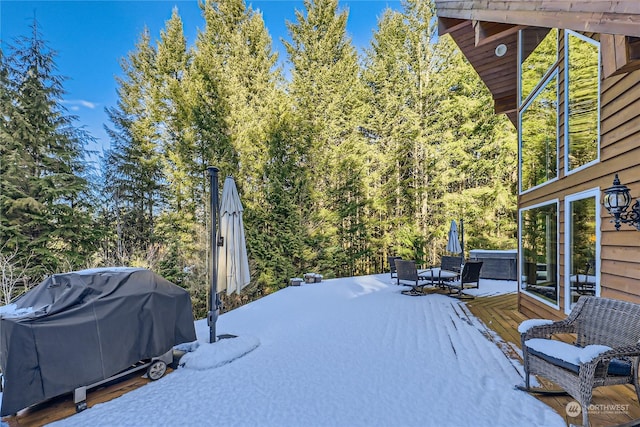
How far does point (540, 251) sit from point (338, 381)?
410cm

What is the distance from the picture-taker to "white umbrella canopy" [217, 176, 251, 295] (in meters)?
3.93

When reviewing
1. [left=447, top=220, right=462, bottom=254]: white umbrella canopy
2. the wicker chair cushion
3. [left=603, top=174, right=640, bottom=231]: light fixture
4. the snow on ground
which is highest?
[left=603, top=174, right=640, bottom=231]: light fixture

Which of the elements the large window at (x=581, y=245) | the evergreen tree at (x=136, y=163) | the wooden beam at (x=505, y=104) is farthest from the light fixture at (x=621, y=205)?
the evergreen tree at (x=136, y=163)

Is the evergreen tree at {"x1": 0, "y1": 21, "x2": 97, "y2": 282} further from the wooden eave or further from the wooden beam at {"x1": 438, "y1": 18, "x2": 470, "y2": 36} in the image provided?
the wooden eave

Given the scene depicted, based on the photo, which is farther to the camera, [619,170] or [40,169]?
[40,169]

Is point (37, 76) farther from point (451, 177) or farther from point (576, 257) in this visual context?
point (451, 177)

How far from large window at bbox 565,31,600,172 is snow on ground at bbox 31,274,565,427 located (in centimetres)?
265

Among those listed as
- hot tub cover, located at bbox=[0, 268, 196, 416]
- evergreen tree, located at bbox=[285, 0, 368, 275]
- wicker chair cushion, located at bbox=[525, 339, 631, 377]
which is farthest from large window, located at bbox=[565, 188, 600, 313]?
evergreen tree, located at bbox=[285, 0, 368, 275]

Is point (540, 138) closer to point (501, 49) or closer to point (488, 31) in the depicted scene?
point (501, 49)

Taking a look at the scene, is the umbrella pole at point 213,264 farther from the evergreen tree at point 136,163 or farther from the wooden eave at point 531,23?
the evergreen tree at point 136,163

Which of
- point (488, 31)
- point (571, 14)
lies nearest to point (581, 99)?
point (488, 31)

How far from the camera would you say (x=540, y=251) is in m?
4.88

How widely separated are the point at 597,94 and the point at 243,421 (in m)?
4.92

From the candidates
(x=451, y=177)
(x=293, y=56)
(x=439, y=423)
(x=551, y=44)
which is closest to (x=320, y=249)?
(x=451, y=177)
